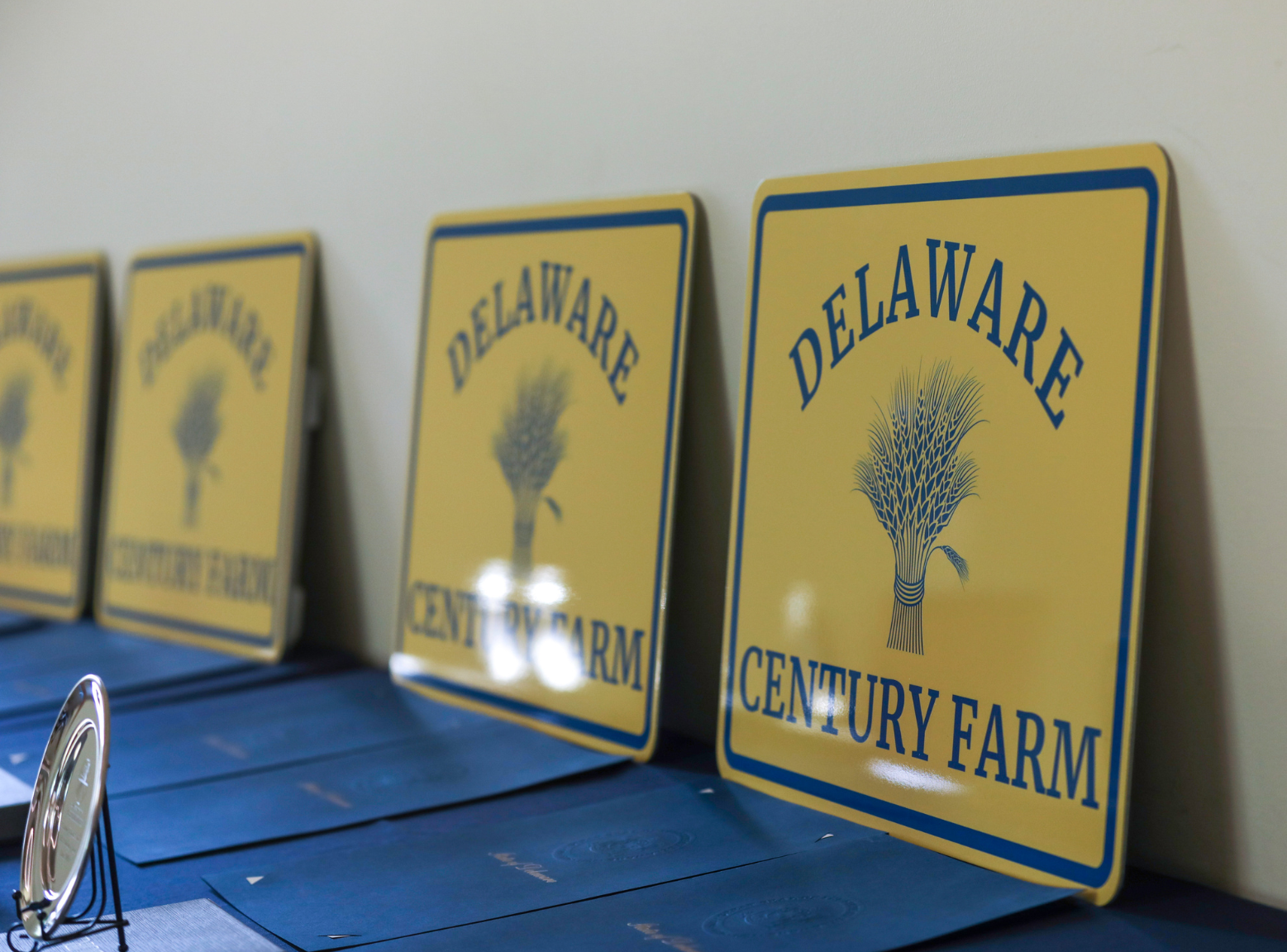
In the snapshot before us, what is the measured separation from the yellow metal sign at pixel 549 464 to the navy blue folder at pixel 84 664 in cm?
40

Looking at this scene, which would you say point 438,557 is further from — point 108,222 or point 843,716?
point 108,222

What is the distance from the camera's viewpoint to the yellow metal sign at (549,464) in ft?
5.20

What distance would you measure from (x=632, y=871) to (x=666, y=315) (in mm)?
698

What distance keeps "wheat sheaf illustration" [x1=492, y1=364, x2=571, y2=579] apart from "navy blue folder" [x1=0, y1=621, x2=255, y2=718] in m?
0.65

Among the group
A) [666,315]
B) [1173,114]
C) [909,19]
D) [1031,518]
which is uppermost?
[909,19]

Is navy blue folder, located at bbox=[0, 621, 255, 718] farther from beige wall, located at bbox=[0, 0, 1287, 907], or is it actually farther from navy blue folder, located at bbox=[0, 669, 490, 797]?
beige wall, located at bbox=[0, 0, 1287, 907]

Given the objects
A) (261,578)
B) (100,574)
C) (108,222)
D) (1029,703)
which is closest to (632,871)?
(1029,703)

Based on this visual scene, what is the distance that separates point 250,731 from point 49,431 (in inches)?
49.2

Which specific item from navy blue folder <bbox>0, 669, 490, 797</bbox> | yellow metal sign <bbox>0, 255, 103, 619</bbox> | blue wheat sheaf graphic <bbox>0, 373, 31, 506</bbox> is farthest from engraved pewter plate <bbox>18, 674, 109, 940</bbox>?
blue wheat sheaf graphic <bbox>0, 373, 31, 506</bbox>

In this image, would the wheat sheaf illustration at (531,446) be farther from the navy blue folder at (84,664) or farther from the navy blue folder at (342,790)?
the navy blue folder at (84,664)

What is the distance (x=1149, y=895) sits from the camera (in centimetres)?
115

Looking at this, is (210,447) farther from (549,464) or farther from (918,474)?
(918,474)

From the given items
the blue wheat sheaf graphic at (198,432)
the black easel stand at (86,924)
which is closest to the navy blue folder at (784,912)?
the black easel stand at (86,924)

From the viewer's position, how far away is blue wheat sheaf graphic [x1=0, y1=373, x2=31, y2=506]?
2.71 meters
